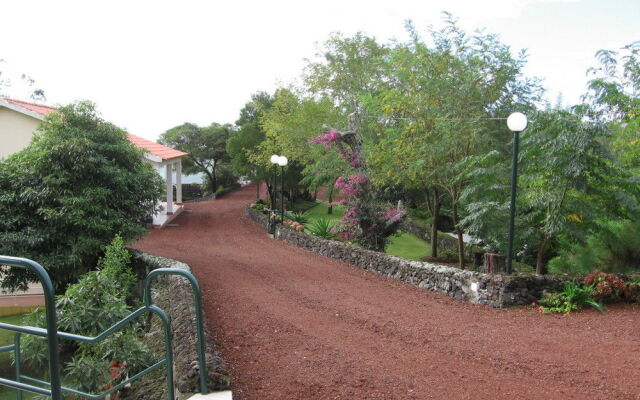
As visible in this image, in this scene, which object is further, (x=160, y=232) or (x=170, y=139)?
(x=170, y=139)

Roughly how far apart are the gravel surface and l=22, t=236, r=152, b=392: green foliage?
1.17 metres

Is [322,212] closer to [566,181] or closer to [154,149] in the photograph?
[154,149]

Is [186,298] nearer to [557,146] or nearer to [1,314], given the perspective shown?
[557,146]

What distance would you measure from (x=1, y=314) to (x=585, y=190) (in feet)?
47.0

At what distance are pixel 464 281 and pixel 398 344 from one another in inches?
118

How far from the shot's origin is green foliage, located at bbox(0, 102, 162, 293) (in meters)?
10.5

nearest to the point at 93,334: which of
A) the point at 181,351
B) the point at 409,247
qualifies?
the point at 181,351

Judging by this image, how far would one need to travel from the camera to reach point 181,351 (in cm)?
541

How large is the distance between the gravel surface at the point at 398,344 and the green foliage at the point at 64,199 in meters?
2.80

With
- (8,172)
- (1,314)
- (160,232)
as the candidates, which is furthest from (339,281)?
(160,232)

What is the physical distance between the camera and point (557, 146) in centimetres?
865

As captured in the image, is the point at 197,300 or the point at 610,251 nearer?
the point at 197,300

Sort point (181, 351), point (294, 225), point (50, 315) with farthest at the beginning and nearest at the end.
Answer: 1. point (294, 225)
2. point (181, 351)
3. point (50, 315)

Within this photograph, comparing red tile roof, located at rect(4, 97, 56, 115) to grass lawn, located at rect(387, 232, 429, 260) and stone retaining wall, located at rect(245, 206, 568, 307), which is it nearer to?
stone retaining wall, located at rect(245, 206, 568, 307)
